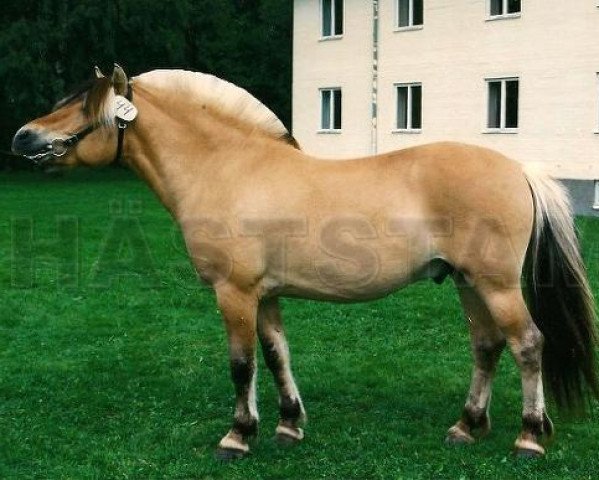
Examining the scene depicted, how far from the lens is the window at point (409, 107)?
22391 millimetres

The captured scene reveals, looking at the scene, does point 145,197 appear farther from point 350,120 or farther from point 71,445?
point 71,445

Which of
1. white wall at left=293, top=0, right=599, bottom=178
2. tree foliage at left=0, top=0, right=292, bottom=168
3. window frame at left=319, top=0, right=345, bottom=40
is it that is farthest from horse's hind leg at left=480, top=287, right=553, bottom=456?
tree foliage at left=0, top=0, right=292, bottom=168

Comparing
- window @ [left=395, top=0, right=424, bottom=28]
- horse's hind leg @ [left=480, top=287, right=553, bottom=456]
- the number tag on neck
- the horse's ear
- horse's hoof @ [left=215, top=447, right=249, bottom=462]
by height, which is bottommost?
horse's hoof @ [left=215, top=447, right=249, bottom=462]

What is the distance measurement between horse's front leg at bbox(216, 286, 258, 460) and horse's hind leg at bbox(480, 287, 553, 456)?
54.9 inches

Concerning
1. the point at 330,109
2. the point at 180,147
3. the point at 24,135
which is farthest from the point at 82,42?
the point at 180,147

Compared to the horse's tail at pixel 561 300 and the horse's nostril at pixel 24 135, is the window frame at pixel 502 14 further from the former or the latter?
the horse's nostril at pixel 24 135

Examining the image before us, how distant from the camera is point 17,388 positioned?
6277 millimetres

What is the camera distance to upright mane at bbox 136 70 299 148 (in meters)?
5.03

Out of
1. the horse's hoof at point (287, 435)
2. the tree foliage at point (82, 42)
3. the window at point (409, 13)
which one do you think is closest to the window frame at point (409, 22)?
the window at point (409, 13)

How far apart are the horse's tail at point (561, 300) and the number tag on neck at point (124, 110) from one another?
2.40 m

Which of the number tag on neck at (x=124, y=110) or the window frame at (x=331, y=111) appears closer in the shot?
the number tag on neck at (x=124, y=110)

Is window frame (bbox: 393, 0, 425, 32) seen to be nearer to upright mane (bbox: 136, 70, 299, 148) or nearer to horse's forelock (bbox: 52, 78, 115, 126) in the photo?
upright mane (bbox: 136, 70, 299, 148)

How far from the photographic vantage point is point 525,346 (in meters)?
4.64

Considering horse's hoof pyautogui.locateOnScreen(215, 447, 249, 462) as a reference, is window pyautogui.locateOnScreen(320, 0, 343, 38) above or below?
above
